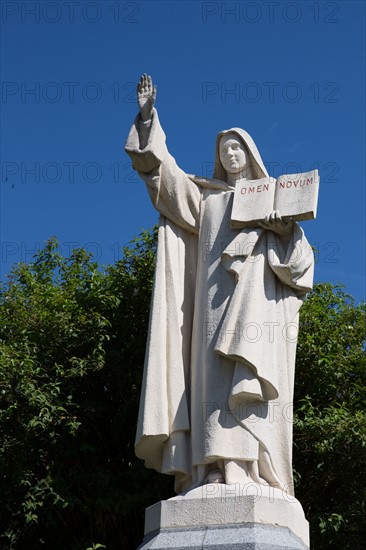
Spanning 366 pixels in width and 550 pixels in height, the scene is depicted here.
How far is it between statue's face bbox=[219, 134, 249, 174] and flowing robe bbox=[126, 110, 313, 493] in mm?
339

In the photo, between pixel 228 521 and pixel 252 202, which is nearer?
pixel 228 521

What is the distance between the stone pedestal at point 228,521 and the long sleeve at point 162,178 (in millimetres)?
2764

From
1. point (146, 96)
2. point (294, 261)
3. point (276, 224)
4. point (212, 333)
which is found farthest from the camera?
point (146, 96)

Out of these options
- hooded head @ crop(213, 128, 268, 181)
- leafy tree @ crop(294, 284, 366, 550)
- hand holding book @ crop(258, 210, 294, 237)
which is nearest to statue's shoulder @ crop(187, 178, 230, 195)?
hooded head @ crop(213, 128, 268, 181)

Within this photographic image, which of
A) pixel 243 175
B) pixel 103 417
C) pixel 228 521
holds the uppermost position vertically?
pixel 243 175

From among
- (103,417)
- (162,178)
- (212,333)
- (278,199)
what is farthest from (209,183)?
(103,417)

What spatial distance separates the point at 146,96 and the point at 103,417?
4894 mm

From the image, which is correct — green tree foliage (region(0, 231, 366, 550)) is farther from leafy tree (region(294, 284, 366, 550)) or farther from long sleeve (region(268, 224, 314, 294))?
long sleeve (region(268, 224, 314, 294))

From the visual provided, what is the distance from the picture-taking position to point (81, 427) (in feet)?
41.9

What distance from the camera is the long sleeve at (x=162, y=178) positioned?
9.77 meters

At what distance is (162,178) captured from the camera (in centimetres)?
991

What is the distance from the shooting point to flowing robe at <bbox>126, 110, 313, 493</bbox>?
8.79m

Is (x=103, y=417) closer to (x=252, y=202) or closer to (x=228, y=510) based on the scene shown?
(x=252, y=202)

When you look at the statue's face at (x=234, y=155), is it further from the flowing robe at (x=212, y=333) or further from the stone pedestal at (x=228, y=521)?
the stone pedestal at (x=228, y=521)
